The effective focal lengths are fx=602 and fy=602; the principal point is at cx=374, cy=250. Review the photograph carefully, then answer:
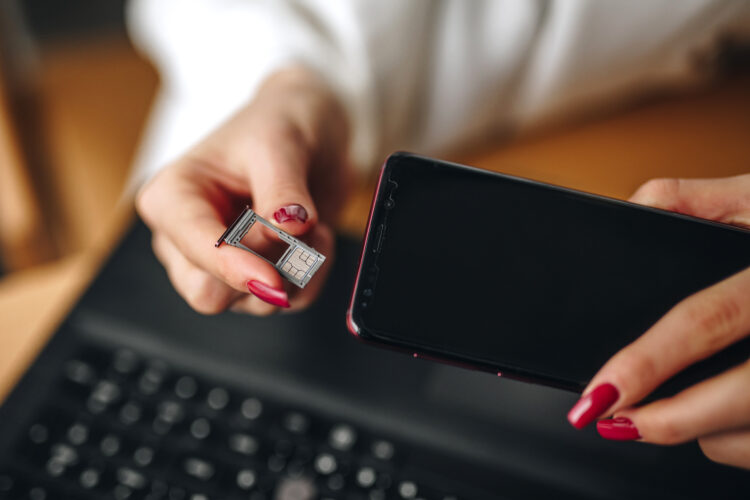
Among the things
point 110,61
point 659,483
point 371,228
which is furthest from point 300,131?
point 110,61

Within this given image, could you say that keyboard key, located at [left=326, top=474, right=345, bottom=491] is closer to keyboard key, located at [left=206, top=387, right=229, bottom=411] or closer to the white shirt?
keyboard key, located at [left=206, top=387, right=229, bottom=411]

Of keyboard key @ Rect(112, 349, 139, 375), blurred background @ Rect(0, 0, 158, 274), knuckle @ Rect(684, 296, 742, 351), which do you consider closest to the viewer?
knuckle @ Rect(684, 296, 742, 351)

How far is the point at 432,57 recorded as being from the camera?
0.38 m

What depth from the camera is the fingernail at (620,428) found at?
181mm

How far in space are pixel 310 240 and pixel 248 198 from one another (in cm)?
4

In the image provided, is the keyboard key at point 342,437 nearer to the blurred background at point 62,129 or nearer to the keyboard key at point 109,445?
the keyboard key at point 109,445

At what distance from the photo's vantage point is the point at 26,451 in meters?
0.25

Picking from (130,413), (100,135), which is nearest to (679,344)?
(130,413)

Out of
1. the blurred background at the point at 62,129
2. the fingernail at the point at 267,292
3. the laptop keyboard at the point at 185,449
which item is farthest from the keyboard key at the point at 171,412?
the blurred background at the point at 62,129

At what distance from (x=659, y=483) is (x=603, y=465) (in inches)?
0.8

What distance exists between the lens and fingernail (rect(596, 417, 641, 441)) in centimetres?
18

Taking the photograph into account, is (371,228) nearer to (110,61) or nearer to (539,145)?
(539,145)

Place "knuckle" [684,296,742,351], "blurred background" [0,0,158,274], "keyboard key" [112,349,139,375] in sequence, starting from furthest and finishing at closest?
1. "blurred background" [0,0,158,274]
2. "keyboard key" [112,349,139,375]
3. "knuckle" [684,296,742,351]

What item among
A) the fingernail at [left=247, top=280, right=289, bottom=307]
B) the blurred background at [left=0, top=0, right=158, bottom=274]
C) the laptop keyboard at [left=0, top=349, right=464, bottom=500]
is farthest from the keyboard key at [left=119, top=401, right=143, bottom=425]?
the blurred background at [left=0, top=0, right=158, bottom=274]
